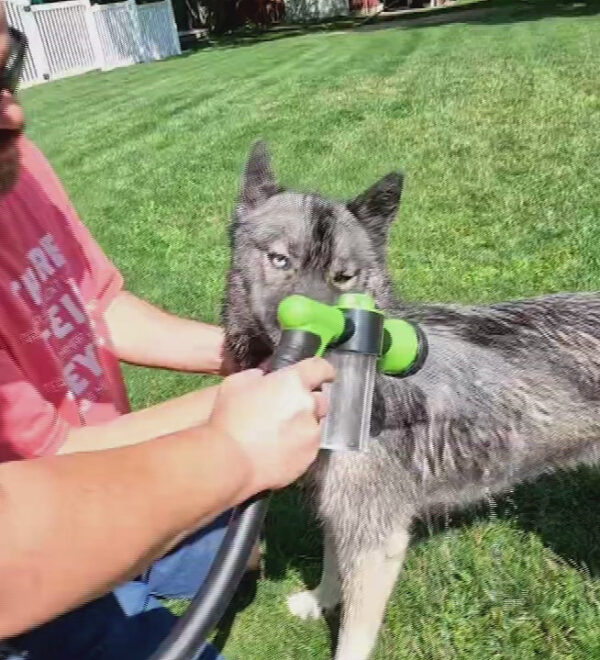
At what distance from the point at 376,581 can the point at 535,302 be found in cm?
103

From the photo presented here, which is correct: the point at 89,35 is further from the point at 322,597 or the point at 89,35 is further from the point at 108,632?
the point at 108,632

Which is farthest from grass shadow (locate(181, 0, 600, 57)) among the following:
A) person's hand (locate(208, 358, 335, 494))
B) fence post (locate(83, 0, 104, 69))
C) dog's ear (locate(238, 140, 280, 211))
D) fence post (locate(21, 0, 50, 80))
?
person's hand (locate(208, 358, 335, 494))

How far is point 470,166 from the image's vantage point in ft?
23.4

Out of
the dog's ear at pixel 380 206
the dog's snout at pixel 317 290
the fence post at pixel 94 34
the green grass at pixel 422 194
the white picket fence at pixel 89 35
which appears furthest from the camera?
the fence post at pixel 94 34

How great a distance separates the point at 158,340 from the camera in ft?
8.73

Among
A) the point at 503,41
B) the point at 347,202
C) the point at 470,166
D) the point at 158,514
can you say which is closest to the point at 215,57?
the point at 503,41

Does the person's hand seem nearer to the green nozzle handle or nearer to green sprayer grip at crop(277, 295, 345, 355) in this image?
green sprayer grip at crop(277, 295, 345, 355)

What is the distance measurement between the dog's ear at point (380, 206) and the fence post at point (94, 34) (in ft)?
68.3

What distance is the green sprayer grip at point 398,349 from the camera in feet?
5.76

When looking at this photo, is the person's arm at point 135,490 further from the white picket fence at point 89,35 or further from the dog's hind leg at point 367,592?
the white picket fence at point 89,35

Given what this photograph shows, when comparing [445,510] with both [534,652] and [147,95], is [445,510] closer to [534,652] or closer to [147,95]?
[534,652]

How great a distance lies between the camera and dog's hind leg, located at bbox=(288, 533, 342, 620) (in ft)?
9.57

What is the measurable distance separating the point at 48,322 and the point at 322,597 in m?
1.45

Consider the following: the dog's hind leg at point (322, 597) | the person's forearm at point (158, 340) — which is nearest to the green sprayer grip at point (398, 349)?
the person's forearm at point (158, 340)
